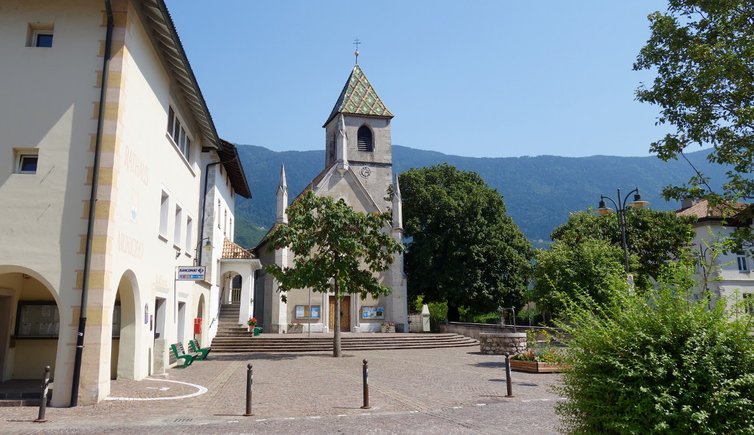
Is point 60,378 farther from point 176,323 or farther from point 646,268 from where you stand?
point 646,268

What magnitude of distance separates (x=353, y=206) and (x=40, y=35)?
29.6 metres

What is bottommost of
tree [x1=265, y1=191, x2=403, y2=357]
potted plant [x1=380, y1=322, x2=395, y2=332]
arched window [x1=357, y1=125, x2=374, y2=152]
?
potted plant [x1=380, y1=322, x2=395, y2=332]

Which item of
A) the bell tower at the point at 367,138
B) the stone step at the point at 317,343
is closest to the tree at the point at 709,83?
the stone step at the point at 317,343

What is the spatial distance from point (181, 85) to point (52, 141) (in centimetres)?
615

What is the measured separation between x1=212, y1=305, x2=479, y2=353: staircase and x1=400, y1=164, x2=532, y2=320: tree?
956cm

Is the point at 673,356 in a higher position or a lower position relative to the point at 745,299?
lower

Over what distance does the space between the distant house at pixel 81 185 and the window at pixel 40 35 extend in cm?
3

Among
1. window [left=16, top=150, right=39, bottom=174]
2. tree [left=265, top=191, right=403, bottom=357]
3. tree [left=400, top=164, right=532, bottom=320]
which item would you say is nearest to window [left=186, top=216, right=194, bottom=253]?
tree [left=265, top=191, right=403, bottom=357]

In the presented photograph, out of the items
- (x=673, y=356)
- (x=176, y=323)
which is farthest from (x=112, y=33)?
(x=673, y=356)

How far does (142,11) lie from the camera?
13.6 meters

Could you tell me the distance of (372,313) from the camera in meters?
39.9

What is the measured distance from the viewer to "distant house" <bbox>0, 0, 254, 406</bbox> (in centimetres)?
1145

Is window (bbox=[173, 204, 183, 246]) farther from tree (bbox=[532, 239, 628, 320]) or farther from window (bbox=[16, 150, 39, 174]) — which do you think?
tree (bbox=[532, 239, 628, 320])

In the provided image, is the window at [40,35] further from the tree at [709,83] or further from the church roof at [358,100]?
the church roof at [358,100]
